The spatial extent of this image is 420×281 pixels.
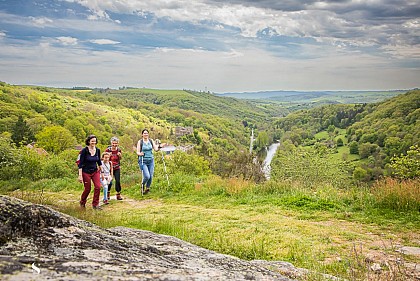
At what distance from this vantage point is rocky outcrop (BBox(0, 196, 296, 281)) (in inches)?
81.5

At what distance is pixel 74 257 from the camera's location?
2.41 metres

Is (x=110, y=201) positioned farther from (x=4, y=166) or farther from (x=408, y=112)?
(x=408, y=112)

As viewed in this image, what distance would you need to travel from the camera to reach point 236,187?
1167cm

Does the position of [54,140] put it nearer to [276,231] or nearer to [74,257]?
[276,231]

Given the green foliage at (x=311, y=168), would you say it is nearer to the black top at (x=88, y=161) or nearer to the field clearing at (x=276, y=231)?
the field clearing at (x=276, y=231)

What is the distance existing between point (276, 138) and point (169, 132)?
192 feet

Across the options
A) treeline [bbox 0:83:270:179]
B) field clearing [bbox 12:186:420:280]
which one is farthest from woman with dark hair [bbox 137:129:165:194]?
treeline [bbox 0:83:270:179]

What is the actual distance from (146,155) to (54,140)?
4054cm

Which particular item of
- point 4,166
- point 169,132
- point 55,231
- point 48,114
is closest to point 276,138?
point 169,132

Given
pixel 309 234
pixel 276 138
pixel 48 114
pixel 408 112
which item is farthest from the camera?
pixel 276 138

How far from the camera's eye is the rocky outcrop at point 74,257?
2070 mm

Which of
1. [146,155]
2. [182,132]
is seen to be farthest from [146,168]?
[182,132]

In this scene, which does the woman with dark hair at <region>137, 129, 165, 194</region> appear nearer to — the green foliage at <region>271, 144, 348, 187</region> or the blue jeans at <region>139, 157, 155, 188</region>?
the blue jeans at <region>139, 157, 155, 188</region>

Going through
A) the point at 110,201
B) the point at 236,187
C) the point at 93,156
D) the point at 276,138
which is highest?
the point at 93,156
